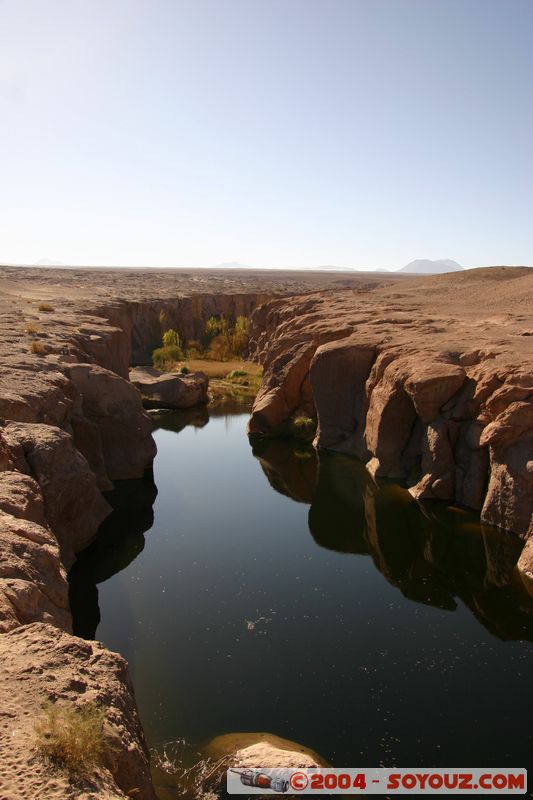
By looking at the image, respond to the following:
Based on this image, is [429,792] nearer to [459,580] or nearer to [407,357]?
[459,580]

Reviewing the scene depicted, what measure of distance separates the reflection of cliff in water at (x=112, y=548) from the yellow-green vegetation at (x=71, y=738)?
797 centimetres

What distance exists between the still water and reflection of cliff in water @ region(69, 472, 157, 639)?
66mm

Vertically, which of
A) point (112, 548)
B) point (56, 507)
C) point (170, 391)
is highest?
point (56, 507)

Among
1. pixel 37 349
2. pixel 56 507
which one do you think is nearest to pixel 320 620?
pixel 56 507

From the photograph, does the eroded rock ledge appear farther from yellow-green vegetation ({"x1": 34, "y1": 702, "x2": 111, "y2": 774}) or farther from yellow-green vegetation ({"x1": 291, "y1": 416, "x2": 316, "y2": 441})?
yellow-green vegetation ({"x1": 34, "y1": 702, "x2": 111, "y2": 774})

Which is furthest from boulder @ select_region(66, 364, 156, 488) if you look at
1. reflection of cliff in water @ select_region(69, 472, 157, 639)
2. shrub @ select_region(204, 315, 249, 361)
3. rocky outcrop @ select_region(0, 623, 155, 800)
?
shrub @ select_region(204, 315, 249, 361)

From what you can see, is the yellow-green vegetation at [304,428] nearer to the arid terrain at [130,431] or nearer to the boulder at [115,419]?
the arid terrain at [130,431]

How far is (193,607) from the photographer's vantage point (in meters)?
14.3

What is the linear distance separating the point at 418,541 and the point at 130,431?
36.5ft

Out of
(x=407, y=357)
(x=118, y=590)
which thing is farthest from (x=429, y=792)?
(x=407, y=357)

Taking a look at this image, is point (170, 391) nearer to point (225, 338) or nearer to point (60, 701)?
point (225, 338)

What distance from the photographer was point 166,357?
4784 centimetres

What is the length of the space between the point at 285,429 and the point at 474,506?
502 inches

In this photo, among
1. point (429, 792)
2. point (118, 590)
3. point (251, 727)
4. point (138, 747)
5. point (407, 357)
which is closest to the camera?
point (138, 747)
